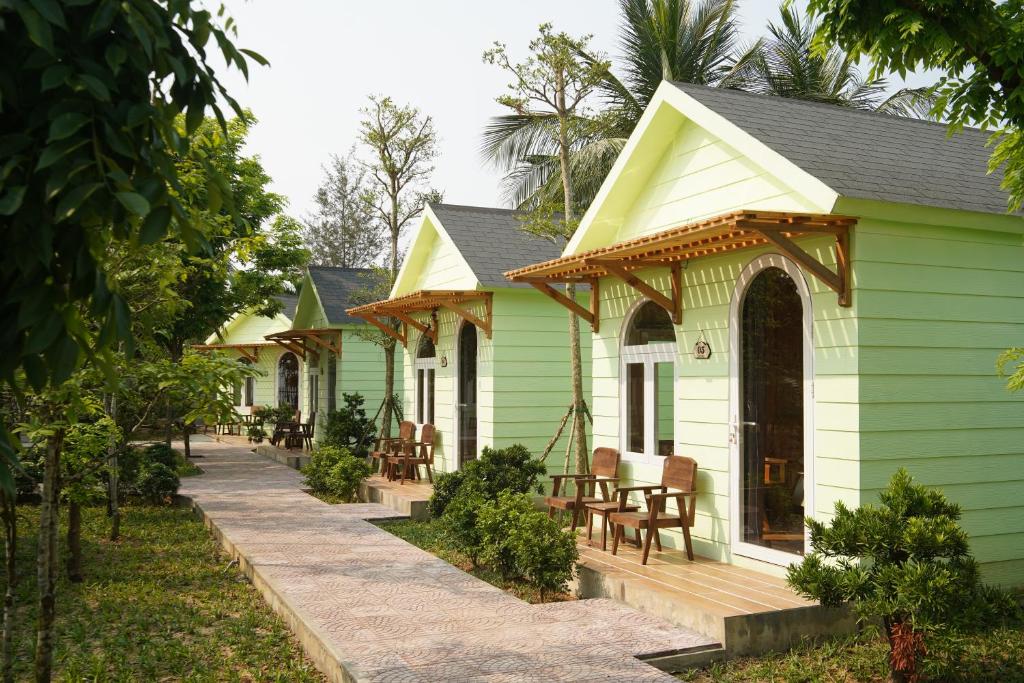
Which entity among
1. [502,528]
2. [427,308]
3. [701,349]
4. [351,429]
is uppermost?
[427,308]

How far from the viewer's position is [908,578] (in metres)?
5.33

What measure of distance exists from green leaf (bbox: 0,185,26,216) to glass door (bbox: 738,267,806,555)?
22.0 feet

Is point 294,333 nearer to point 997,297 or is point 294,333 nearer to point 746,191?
point 746,191

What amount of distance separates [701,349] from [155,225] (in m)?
7.25

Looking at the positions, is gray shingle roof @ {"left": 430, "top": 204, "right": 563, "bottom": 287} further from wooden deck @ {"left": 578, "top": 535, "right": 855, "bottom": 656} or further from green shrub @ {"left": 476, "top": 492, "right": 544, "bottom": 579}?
wooden deck @ {"left": 578, "top": 535, "right": 855, "bottom": 656}

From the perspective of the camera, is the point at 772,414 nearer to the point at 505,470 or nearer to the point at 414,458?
the point at 505,470

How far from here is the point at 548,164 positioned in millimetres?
22750

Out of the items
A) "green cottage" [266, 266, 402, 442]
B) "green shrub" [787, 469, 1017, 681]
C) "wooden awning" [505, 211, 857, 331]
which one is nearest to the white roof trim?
"wooden awning" [505, 211, 857, 331]

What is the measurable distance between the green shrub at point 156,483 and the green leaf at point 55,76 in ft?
44.3

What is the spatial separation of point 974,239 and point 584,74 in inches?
219

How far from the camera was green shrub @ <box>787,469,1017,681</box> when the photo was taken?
17.4 feet

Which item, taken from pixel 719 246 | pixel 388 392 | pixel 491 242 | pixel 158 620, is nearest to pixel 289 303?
pixel 388 392

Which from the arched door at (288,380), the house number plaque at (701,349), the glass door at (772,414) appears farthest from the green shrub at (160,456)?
the arched door at (288,380)

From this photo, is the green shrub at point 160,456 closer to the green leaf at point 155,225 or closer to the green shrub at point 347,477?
the green shrub at point 347,477
